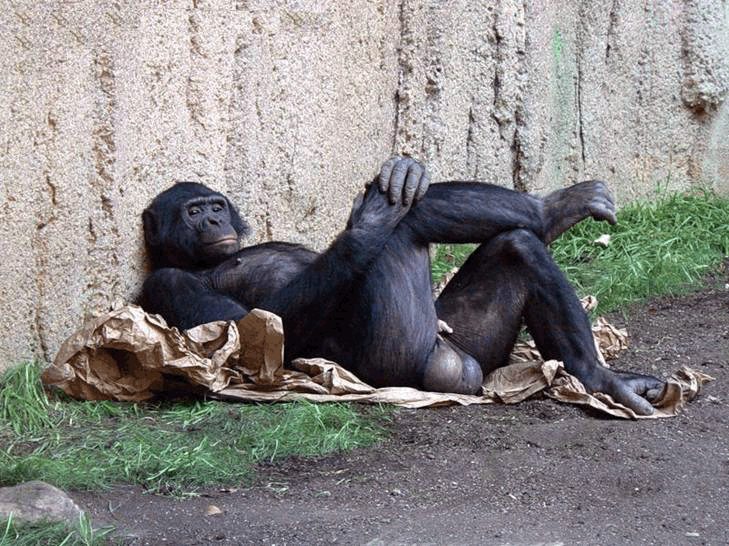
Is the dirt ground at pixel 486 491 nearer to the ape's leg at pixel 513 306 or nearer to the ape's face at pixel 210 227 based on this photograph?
the ape's leg at pixel 513 306

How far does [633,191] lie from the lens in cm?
776

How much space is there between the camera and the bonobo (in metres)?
4.72

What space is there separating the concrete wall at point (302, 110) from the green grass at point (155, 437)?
0.27m

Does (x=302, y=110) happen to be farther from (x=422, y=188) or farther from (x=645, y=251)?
(x=645, y=251)

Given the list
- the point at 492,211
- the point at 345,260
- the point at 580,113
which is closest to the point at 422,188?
the point at 492,211

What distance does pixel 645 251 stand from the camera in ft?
22.9

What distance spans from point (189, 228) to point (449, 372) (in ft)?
3.76

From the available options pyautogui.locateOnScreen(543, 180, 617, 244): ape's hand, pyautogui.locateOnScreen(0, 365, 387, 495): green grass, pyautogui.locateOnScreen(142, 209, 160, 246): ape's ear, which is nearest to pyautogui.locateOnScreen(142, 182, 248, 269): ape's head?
pyautogui.locateOnScreen(142, 209, 160, 246): ape's ear

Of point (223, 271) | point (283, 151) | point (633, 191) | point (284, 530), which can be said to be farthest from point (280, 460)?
point (633, 191)

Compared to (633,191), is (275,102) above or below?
above

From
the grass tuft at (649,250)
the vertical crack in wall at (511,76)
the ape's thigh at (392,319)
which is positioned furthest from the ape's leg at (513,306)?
the vertical crack in wall at (511,76)

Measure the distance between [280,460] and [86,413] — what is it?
0.81 m

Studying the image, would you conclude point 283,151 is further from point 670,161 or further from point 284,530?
point 670,161

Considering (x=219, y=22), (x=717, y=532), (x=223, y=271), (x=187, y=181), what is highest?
(x=219, y=22)
